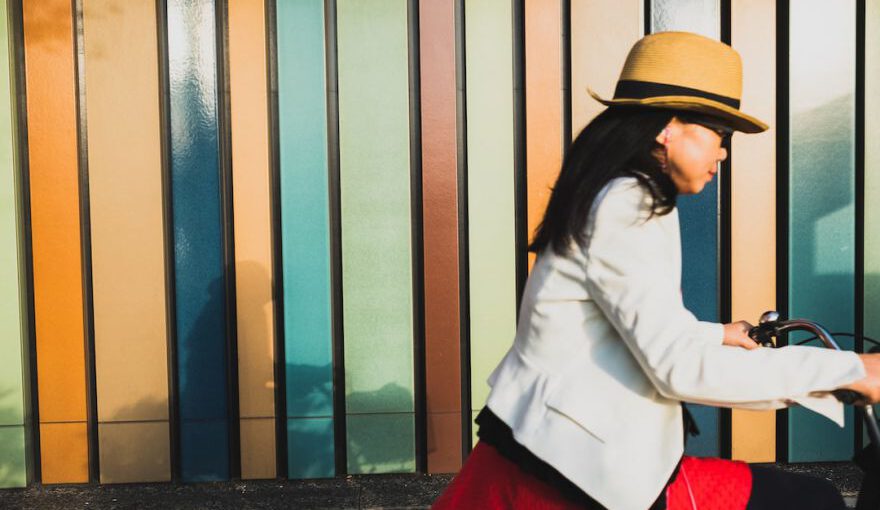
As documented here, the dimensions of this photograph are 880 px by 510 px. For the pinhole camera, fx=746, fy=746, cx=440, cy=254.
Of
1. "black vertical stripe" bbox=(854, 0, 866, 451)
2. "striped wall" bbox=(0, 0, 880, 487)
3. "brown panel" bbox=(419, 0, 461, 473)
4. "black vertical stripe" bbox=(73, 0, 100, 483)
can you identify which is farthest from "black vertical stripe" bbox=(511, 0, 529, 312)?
"black vertical stripe" bbox=(73, 0, 100, 483)

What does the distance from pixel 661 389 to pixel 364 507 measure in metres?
3.12

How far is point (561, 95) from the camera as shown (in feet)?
15.1

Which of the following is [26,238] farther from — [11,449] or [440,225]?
[440,225]

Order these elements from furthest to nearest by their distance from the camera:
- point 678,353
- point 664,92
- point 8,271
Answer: point 8,271, point 664,92, point 678,353

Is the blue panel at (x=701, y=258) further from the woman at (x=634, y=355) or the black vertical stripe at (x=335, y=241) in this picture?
the woman at (x=634, y=355)

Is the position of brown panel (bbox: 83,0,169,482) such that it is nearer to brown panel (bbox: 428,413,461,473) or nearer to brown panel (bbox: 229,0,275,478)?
brown panel (bbox: 229,0,275,478)

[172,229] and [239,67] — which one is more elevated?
[239,67]

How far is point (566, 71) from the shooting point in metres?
4.61

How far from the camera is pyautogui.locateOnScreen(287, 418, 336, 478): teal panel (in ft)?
15.1

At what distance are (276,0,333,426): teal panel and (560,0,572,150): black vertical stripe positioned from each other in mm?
1467

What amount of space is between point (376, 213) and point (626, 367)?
3134 mm

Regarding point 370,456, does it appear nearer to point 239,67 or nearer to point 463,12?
point 239,67

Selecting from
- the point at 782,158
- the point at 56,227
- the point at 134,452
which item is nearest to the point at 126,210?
the point at 56,227

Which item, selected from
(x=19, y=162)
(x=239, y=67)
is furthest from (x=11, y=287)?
(x=239, y=67)
